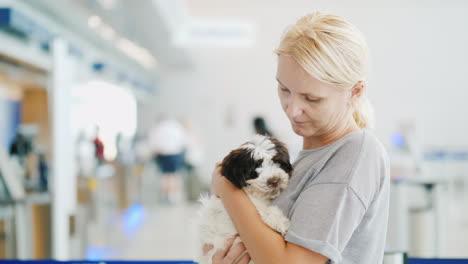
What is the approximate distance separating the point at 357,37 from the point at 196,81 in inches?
457

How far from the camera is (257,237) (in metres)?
1.04

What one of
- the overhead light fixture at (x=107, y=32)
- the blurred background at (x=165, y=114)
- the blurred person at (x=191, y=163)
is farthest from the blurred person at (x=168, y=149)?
the overhead light fixture at (x=107, y=32)

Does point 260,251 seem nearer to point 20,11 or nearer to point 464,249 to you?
point 20,11

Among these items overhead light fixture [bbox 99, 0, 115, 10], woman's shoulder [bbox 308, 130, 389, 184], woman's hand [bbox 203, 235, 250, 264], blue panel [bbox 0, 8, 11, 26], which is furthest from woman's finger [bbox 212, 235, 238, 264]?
Answer: overhead light fixture [bbox 99, 0, 115, 10]

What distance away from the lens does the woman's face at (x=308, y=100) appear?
3.35 ft

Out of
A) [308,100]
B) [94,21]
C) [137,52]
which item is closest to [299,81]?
[308,100]

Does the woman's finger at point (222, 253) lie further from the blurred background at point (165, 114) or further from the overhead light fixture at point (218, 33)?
the overhead light fixture at point (218, 33)

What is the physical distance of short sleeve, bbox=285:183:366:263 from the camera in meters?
0.97

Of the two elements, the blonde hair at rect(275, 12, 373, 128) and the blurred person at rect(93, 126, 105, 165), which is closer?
the blonde hair at rect(275, 12, 373, 128)

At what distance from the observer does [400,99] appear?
11.8 meters

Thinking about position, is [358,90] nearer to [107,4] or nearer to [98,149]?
[107,4]

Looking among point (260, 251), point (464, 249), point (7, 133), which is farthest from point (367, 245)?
point (7, 133)

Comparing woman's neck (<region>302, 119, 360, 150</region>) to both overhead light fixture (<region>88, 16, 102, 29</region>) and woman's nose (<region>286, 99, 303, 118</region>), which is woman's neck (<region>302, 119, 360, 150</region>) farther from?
overhead light fixture (<region>88, 16, 102, 29</region>)

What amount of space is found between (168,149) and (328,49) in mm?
7663
